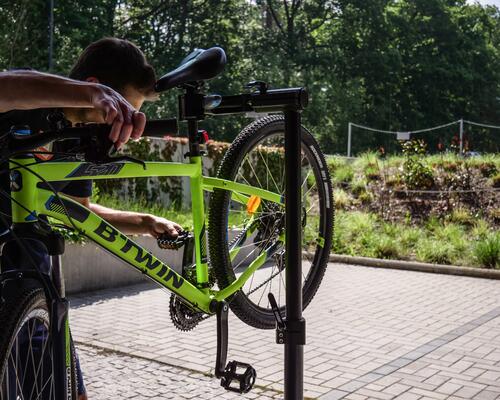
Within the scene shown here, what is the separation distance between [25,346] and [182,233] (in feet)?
3.28

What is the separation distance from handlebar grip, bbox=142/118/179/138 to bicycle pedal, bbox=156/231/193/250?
79 cm

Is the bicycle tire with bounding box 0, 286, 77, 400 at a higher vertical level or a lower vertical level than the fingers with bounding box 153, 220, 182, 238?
lower

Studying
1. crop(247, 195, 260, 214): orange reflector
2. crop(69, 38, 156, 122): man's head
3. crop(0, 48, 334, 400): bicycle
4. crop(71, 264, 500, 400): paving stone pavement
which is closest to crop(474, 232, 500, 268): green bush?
crop(71, 264, 500, 400): paving stone pavement

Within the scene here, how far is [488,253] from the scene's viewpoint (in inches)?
348

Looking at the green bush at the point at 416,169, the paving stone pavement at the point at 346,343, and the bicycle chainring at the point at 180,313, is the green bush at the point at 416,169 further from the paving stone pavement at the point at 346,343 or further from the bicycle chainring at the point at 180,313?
the bicycle chainring at the point at 180,313

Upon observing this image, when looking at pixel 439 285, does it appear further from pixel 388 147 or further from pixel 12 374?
pixel 388 147

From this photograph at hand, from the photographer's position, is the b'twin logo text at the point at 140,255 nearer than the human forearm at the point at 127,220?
Yes

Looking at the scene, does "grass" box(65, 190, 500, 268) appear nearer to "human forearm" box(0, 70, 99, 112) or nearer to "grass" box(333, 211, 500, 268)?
"grass" box(333, 211, 500, 268)

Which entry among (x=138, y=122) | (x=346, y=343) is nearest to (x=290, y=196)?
(x=138, y=122)

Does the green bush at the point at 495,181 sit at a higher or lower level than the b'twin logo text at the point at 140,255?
lower

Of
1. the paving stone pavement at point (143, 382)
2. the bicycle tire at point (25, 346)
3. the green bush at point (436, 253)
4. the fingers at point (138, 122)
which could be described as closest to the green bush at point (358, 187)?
the green bush at point (436, 253)

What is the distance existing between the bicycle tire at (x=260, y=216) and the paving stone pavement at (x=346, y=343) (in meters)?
1.03

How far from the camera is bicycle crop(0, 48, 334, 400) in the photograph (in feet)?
5.89

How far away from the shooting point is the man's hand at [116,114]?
159 centimetres
